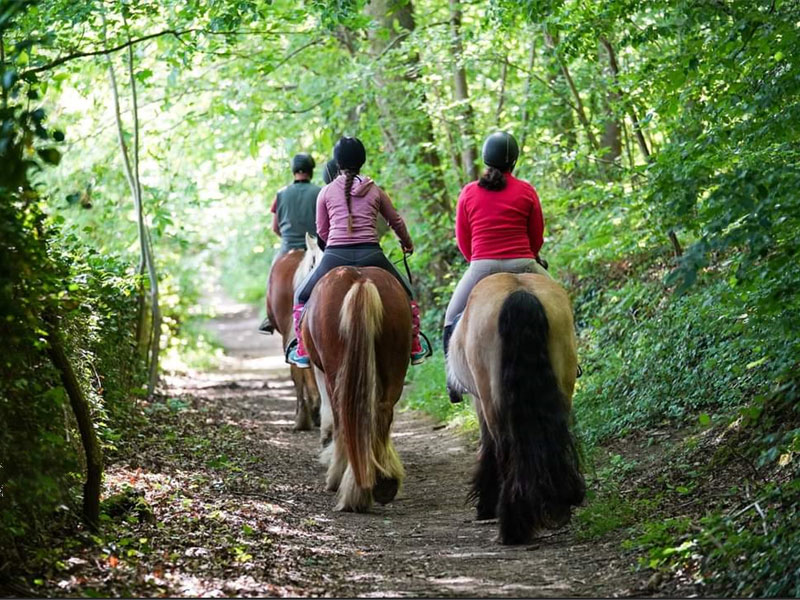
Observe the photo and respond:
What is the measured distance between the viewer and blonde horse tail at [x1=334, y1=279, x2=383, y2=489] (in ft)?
24.2

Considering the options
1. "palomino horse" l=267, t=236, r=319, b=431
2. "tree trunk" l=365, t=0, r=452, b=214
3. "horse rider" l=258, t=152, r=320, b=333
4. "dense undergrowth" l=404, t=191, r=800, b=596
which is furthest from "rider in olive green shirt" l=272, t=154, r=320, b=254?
"tree trunk" l=365, t=0, r=452, b=214

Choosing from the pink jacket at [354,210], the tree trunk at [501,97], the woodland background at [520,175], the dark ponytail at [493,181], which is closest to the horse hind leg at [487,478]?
the woodland background at [520,175]

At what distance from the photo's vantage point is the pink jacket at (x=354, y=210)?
812 centimetres

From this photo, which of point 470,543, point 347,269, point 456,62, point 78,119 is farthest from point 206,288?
point 470,543

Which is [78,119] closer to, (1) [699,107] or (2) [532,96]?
(2) [532,96]

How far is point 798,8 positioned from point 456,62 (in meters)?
7.90

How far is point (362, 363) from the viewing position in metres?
7.36

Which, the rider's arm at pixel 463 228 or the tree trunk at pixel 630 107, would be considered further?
the tree trunk at pixel 630 107

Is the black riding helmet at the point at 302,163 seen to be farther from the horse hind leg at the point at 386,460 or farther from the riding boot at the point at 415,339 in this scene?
the horse hind leg at the point at 386,460

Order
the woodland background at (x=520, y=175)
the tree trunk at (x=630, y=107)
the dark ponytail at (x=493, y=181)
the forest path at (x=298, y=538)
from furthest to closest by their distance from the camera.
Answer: the tree trunk at (x=630, y=107) → the dark ponytail at (x=493, y=181) → the forest path at (x=298, y=538) → the woodland background at (x=520, y=175)

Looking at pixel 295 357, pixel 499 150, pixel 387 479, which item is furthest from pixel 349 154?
pixel 387 479

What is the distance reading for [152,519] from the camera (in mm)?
6145

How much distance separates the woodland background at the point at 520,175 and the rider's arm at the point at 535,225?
0.96 m

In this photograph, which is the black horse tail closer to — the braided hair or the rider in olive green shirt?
the braided hair
